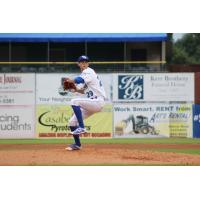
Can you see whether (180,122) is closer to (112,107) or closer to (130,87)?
(130,87)

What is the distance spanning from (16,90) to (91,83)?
7512 mm

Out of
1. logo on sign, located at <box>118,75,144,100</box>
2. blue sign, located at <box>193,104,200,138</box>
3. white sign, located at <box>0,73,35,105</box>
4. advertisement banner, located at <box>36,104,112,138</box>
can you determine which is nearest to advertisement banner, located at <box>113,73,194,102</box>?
logo on sign, located at <box>118,75,144,100</box>

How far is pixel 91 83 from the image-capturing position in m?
12.8

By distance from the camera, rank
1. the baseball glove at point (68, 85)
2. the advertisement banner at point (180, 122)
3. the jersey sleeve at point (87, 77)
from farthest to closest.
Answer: the advertisement banner at point (180, 122) → the jersey sleeve at point (87, 77) → the baseball glove at point (68, 85)

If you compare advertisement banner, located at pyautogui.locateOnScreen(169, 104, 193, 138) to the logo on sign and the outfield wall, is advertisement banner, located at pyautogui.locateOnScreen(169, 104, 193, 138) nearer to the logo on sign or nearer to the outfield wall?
the outfield wall

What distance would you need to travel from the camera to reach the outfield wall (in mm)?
19875

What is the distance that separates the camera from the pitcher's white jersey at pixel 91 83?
502 inches

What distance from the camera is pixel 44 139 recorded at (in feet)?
63.5

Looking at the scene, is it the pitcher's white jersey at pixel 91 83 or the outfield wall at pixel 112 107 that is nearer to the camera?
the pitcher's white jersey at pixel 91 83

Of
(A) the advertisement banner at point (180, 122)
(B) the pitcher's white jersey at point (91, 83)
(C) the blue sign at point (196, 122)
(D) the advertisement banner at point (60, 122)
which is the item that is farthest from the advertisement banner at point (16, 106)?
(B) the pitcher's white jersey at point (91, 83)

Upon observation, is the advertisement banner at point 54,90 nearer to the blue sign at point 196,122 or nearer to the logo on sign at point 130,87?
the logo on sign at point 130,87

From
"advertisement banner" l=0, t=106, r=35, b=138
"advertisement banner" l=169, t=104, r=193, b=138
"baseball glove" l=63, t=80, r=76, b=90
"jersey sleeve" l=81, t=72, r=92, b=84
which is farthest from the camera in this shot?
"advertisement banner" l=169, t=104, r=193, b=138

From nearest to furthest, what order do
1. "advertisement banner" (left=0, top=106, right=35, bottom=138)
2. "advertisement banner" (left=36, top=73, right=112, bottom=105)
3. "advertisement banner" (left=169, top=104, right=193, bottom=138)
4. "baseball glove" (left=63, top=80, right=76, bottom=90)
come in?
1. "baseball glove" (left=63, top=80, right=76, bottom=90)
2. "advertisement banner" (left=0, top=106, right=35, bottom=138)
3. "advertisement banner" (left=36, top=73, right=112, bottom=105)
4. "advertisement banner" (left=169, top=104, right=193, bottom=138)

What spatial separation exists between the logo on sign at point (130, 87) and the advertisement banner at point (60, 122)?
0.76m
